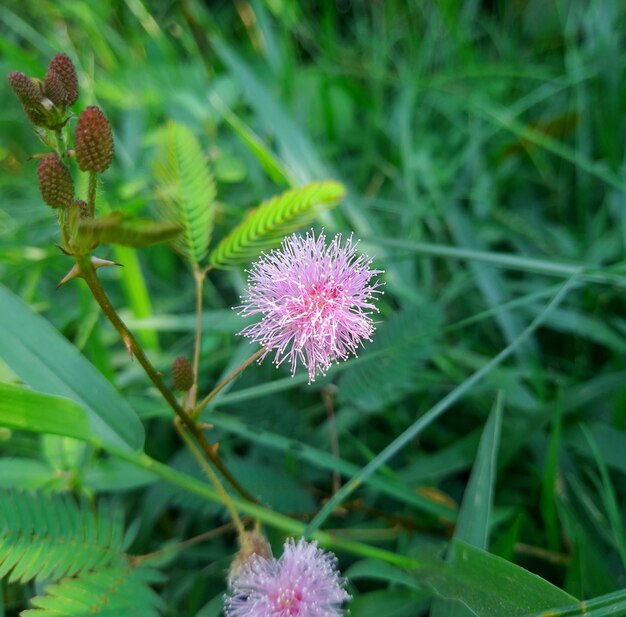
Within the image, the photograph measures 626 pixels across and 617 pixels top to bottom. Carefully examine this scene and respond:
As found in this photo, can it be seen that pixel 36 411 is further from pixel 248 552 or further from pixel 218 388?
pixel 248 552

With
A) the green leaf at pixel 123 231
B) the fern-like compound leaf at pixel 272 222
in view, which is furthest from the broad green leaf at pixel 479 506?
the green leaf at pixel 123 231

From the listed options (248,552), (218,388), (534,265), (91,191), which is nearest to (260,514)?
(248,552)

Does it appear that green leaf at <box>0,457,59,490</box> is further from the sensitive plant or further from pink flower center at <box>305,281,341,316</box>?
pink flower center at <box>305,281,341,316</box>

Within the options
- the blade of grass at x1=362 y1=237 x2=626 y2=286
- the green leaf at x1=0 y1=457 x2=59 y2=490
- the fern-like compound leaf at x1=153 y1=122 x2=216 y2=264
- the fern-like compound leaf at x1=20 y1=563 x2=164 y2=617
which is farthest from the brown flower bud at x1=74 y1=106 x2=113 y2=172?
the blade of grass at x1=362 y1=237 x2=626 y2=286

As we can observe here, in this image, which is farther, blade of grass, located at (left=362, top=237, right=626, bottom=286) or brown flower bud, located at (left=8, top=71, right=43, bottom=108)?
blade of grass, located at (left=362, top=237, right=626, bottom=286)

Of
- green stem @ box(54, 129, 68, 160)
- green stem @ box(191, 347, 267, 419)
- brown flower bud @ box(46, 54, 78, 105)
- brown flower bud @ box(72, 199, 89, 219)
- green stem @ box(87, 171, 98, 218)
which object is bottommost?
green stem @ box(191, 347, 267, 419)
